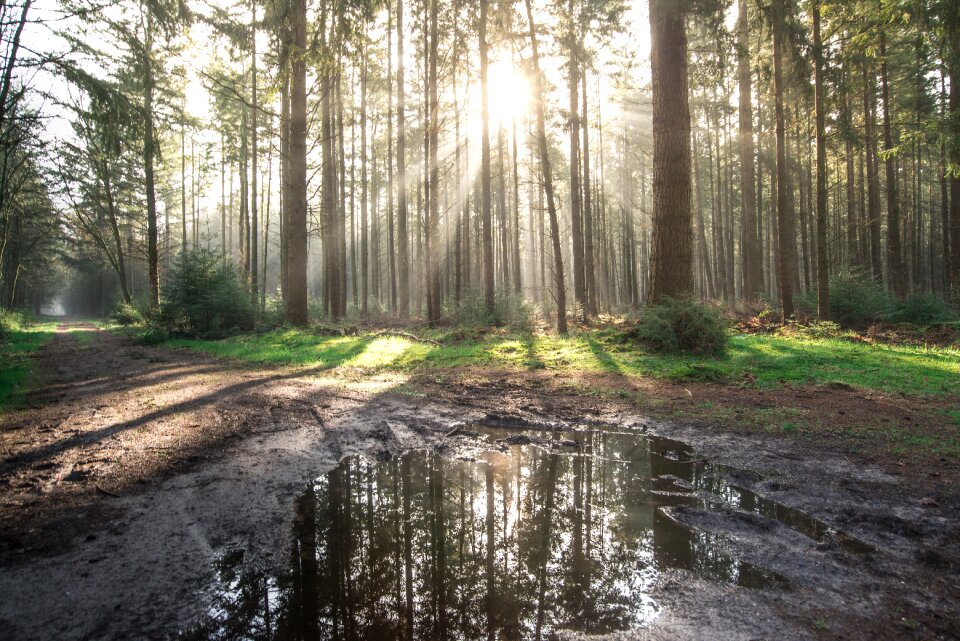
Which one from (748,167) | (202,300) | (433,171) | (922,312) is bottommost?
(922,312)

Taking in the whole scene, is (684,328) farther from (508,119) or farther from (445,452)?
(508,119)

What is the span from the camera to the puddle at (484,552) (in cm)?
204

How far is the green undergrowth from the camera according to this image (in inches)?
287

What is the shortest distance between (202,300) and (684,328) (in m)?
15.2

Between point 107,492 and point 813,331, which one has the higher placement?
point 813,331

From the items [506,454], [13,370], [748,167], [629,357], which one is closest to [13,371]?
[13,370]

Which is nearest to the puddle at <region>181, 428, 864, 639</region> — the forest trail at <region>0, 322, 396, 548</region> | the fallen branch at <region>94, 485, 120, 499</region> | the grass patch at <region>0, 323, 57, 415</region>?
the fallen branch at <region>94, 485, 120, 499</region>

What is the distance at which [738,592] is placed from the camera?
7.33 ft

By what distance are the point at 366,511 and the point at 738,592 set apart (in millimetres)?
2258

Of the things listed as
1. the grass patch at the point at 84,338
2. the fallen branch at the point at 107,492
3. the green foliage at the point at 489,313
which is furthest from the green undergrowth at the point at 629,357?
the fallen branch at the point at 107,492

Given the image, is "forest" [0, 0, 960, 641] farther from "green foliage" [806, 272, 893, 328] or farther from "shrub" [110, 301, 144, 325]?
"shrub" [110, 301, 144, 325]

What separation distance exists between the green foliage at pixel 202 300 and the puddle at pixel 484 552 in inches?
566

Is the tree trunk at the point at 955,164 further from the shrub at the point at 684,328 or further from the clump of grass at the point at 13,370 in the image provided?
the clump of grass at the point at 13,370

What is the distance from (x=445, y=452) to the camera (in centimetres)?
443
